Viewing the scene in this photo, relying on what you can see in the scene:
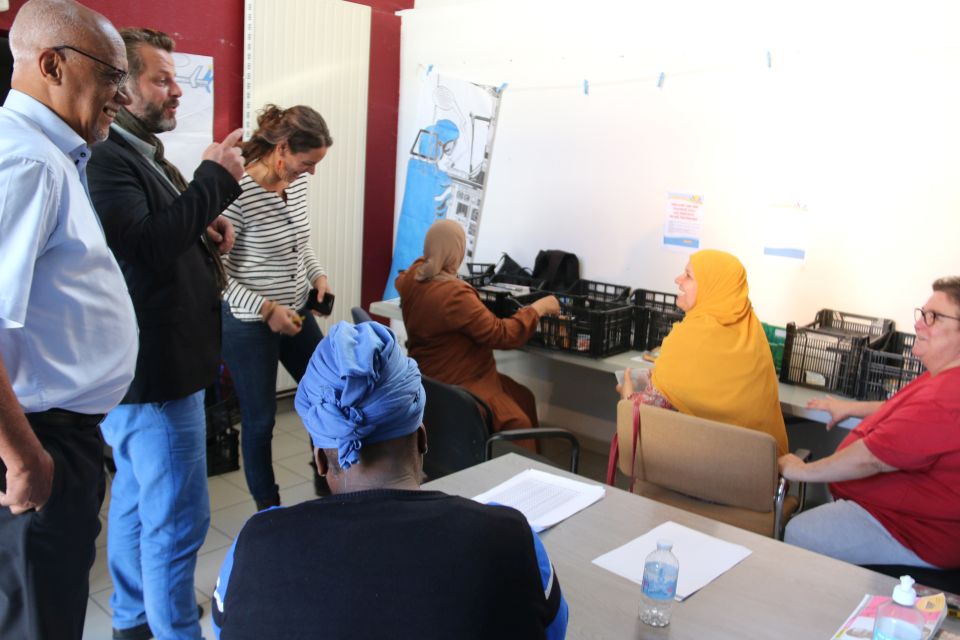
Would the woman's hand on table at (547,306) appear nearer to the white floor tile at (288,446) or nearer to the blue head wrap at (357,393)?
the white floor tile at (288,446)

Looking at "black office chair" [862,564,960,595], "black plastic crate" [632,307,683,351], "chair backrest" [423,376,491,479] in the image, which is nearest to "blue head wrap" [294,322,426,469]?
"chair backrest" [423,376,491,479]

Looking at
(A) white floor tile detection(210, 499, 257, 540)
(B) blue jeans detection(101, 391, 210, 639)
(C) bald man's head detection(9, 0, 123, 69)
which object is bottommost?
(A) white floor tile detection(210, 499, 257, 540)

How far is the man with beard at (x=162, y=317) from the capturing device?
5.95ft

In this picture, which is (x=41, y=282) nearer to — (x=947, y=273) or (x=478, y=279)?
(x=478, y=279)

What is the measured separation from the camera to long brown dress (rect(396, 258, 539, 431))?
3010mm

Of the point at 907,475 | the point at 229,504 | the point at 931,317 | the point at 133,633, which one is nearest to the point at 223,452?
the point at 229,504

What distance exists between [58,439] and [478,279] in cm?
272

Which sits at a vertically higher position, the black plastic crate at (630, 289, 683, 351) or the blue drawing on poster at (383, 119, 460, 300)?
the blue drawing on poster at (383, 119, 460, 300)

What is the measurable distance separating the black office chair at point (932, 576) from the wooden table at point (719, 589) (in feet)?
1.75

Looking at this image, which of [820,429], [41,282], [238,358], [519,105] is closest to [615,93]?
[519,105]

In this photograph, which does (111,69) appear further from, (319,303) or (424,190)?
(424,190)

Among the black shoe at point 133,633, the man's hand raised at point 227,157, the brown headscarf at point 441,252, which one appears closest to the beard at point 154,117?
the man's hand raised at point 227,157

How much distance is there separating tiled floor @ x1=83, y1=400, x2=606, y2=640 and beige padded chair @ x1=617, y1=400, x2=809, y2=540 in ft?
4.79

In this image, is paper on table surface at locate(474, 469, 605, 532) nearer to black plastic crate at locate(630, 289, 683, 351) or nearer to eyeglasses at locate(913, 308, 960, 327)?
eyeglasses at locate(913, 308, 960, 327)
